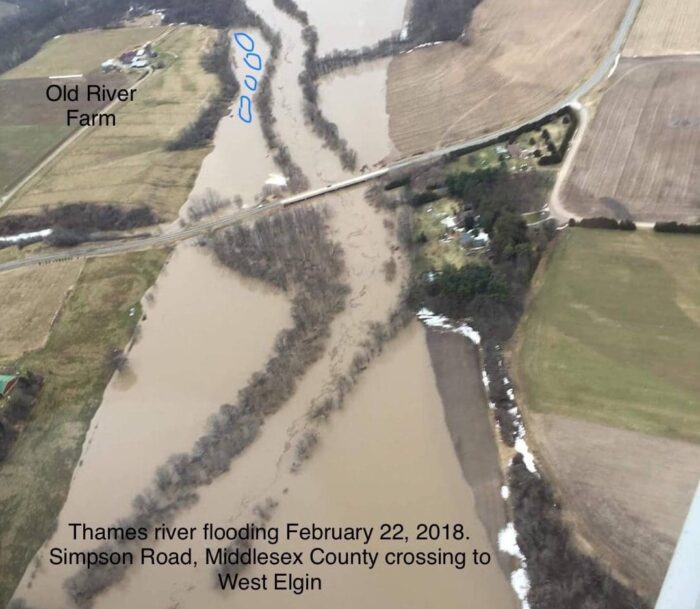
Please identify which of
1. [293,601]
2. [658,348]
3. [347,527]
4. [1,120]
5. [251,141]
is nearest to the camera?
[293,601]

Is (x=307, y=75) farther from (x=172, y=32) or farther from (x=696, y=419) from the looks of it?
(x=696, y=419)

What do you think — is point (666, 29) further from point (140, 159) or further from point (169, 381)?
point (169, 381)

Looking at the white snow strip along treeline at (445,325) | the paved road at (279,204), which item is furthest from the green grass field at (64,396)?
the white snow strip along treeline at (445,325)

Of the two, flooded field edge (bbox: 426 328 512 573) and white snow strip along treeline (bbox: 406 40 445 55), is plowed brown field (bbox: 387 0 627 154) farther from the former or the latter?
flooded field edge (bbox: 426 328 512 573)

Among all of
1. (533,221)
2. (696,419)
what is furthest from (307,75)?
(696,419)

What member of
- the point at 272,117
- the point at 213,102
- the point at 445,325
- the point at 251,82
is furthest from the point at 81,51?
the point at 445,325
